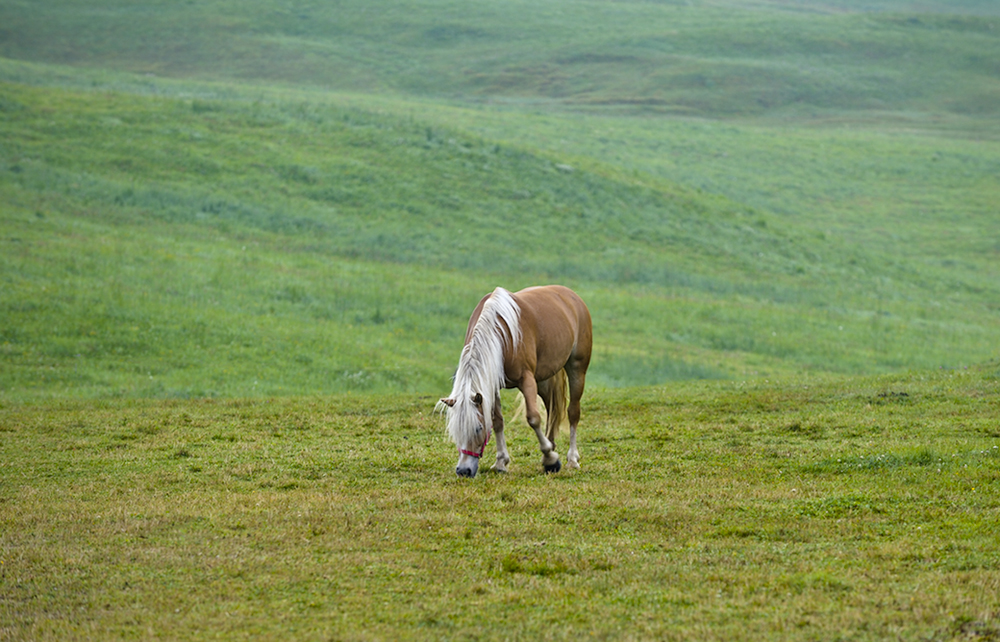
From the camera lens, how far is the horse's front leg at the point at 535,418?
35.1 ft

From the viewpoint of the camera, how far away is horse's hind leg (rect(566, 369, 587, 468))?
1179cm

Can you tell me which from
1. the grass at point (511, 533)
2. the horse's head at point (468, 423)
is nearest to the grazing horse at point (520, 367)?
the horse's head at point (468, 423)

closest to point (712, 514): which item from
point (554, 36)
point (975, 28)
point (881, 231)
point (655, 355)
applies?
point (655, 355)

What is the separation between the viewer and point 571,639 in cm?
597

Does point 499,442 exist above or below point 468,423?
below

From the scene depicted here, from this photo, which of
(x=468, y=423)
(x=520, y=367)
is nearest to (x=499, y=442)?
(x=520, y=367)

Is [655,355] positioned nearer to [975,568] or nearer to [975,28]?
[975,568]

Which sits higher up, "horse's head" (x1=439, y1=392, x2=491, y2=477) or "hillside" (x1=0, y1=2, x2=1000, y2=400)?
"horse's head" (x1=439, y1=392, x2=491, y2=477)

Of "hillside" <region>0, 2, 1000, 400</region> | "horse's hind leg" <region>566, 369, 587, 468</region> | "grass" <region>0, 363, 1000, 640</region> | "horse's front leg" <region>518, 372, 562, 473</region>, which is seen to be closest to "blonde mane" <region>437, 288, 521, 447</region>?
"horse's front leg" <region>518, 372, 562, 473</region>

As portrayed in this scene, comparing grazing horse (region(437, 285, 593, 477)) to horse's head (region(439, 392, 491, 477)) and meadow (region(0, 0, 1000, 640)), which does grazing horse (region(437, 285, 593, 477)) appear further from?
meadow (region(0, 0, 1000, 640))

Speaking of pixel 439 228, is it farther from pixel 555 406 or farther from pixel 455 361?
pixel 555 406

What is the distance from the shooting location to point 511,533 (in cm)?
852

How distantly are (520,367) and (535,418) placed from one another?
64 centimetres

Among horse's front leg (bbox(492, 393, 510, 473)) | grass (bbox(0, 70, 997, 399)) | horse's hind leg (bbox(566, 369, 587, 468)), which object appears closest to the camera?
horse's front leg (bbox(492, 393, 510, 473))
